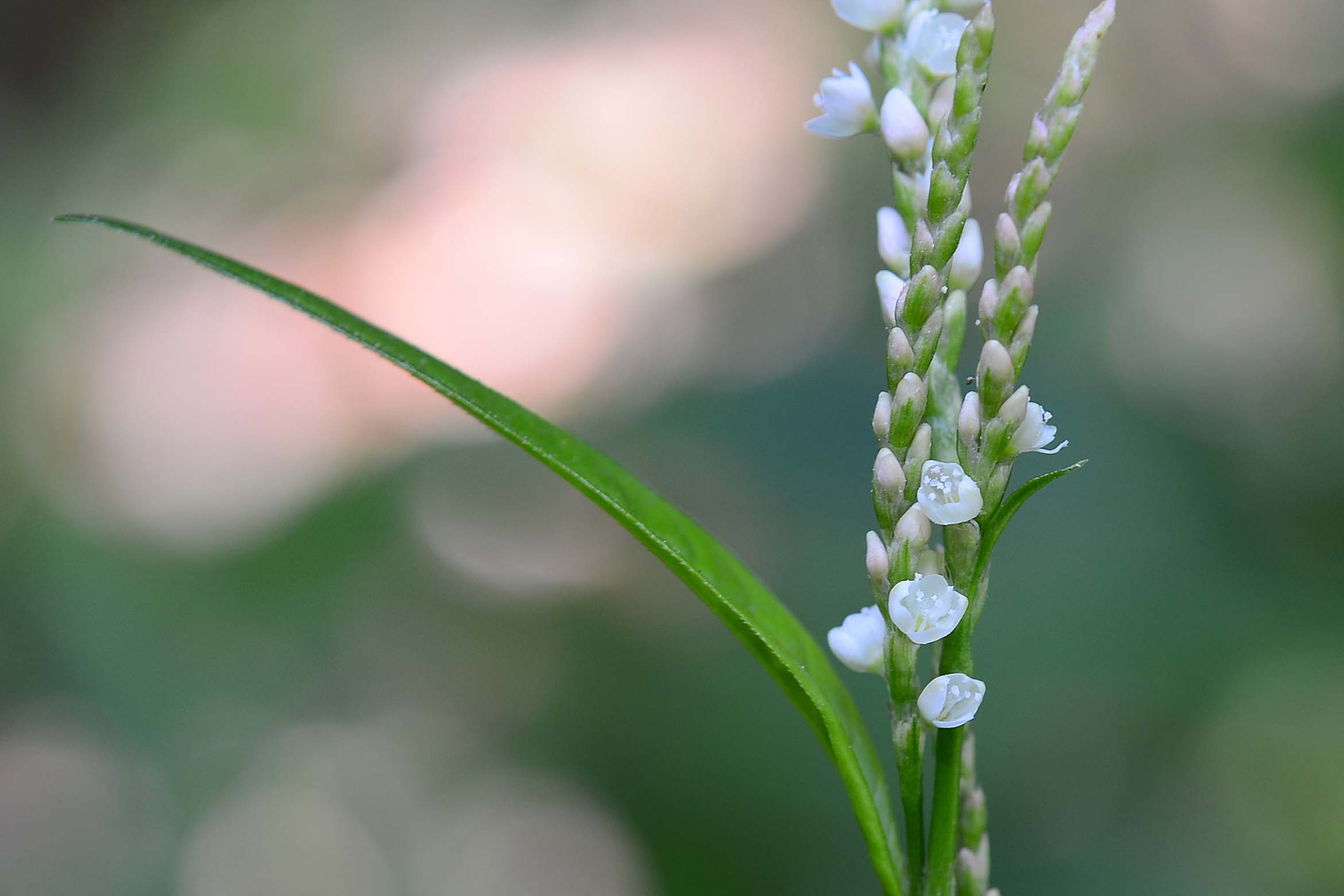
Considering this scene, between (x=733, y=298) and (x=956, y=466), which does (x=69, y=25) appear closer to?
(x=733, y=298)

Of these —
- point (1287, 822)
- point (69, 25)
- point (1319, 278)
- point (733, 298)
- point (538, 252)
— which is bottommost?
point (1287, 822)

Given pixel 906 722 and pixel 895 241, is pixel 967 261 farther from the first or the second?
pixel 906 722

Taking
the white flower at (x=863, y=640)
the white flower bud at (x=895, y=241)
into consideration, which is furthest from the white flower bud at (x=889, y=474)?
the white flower bud at (x=895, y=241)

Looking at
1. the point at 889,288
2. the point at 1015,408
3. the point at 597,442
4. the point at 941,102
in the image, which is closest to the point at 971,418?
the point at 1015,408

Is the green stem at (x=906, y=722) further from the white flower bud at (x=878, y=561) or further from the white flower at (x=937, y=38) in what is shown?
the white flower at (x=937, y=38)

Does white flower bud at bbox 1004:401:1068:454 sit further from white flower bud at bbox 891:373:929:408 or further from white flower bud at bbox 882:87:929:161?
white flower bud at bbox 882:87:929:161

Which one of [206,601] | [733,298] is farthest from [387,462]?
[733,298]
